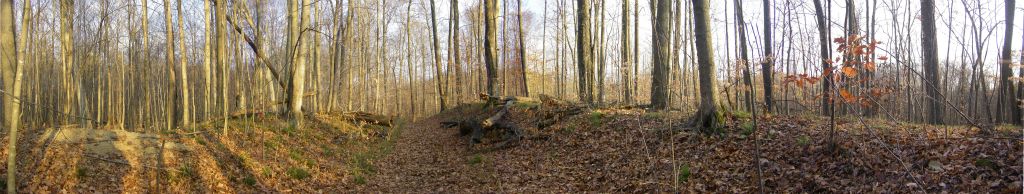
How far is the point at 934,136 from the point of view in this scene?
20.6 feet

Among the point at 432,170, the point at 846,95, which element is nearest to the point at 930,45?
the point at 846,95

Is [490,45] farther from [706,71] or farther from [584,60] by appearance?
[706,71]

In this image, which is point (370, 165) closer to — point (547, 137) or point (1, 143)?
point (547, 137)

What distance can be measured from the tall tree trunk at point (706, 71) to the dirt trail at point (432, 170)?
3.41 m

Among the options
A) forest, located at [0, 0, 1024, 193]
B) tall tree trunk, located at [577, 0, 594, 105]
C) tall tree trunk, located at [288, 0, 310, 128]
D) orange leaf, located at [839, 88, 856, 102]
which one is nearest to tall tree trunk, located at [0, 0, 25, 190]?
forest, located at [0, 0, 1024, 193]

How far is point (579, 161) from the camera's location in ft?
28.7

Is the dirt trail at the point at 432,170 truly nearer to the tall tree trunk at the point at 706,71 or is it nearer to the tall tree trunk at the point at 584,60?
the tall tree trunk at the point at 706,71

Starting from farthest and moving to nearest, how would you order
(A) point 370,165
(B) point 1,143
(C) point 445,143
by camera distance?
(C) point 445,143, (A) point 370,165, (B) point 1,143

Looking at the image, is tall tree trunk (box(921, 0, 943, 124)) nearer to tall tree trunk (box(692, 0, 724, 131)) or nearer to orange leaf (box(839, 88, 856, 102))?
tall tree trunk (box(692, 0, 724, 131))

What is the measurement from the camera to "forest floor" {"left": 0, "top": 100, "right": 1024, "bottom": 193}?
5441mm

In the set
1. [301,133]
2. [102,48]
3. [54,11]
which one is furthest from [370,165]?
[102,48]

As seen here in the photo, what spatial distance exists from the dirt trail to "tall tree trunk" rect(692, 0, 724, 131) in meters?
3.41

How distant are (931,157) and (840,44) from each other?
1.66 m

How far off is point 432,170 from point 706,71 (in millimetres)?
5018
